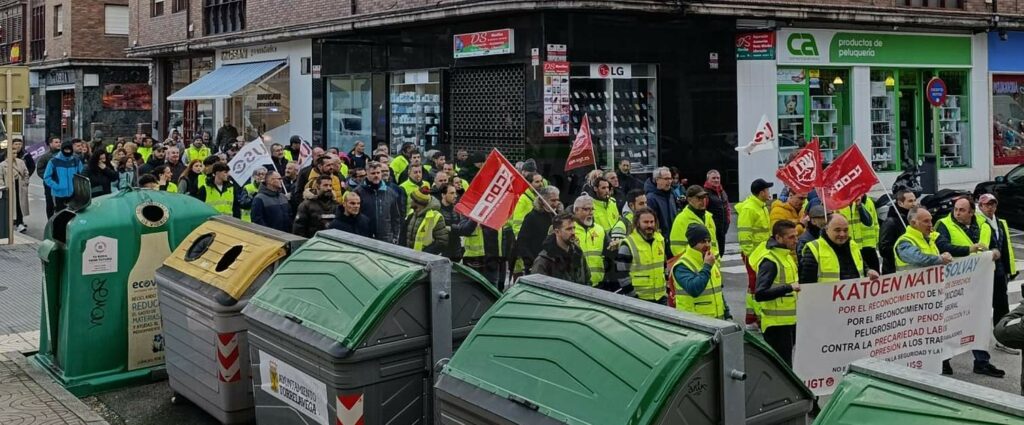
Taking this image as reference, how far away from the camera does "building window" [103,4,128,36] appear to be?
39.5 metres

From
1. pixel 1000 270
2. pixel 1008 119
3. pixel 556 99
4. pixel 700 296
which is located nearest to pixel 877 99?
pixel 1008 119

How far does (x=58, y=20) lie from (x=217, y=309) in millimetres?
38803

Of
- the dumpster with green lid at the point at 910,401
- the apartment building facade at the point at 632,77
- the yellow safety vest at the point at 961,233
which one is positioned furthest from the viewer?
the apartment building facade at the point at 632,77

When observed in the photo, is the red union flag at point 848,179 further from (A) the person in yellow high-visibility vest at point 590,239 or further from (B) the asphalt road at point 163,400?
(A) the person in yellow high-visibility vest at point 590,239

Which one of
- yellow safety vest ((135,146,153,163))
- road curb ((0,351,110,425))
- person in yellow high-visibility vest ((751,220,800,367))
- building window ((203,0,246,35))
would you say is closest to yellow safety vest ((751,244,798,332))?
person in yellow high-visibility vest ((751,220,800,367))

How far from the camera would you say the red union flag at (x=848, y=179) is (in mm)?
10039

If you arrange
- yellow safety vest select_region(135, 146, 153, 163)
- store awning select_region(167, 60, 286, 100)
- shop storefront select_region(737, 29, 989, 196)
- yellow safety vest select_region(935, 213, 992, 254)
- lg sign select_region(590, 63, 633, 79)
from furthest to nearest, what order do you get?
store awning select_region(167, 60, 286, 100), shop storefront select_region(737, 29, 989, 196), yellow safety vest select_region(135, 146, 153, 163), lg sign select_region(590, 63, 633, 79), yellow safety vest select_region(935, 213, 992, 254)

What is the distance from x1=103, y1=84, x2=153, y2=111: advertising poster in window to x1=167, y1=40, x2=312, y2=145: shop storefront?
1235 cm

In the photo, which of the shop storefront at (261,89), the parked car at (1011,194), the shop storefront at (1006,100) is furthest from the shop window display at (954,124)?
the shop storefront at (261,89)

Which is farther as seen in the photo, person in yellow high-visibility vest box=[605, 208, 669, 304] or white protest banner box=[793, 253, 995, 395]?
person in yellow high-visibility vest box=[605, 208, 669, 304]

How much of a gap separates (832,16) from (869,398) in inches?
714

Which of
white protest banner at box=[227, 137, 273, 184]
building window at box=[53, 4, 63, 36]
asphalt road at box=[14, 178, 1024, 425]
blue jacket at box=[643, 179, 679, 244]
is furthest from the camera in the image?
building window at box=[53, 4, 63, 36]

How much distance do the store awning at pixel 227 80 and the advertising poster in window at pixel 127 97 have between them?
41.8 ft

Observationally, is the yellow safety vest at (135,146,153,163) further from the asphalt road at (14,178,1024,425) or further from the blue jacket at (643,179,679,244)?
the asphalt road at (14,178,1024,425)
